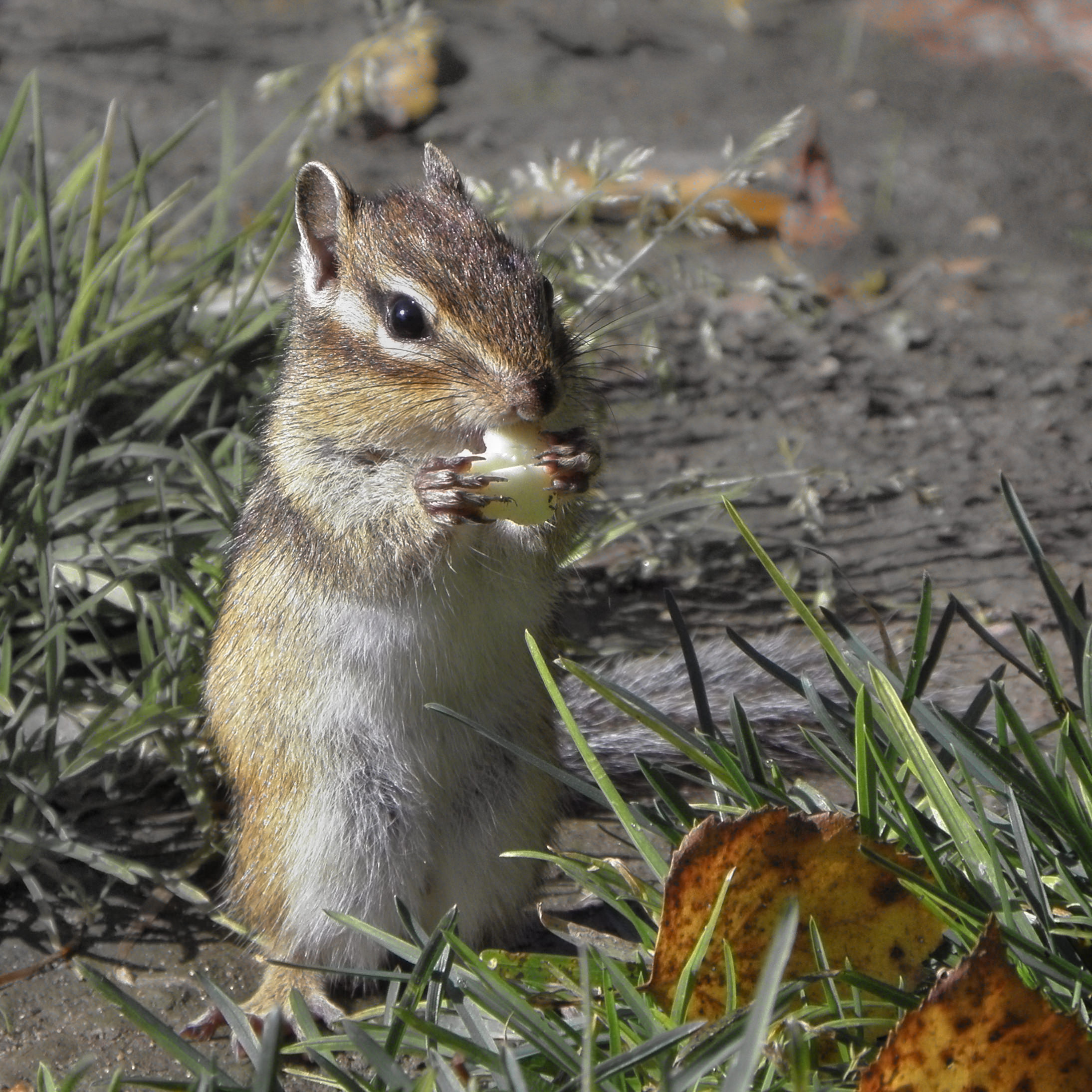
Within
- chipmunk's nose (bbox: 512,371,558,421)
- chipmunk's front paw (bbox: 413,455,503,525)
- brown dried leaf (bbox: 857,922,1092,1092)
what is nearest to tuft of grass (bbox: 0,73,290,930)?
chipmunk's front paw (bbox: 413,455,503,525)

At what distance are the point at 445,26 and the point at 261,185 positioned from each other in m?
1.95

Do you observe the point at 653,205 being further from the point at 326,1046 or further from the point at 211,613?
the point at 326,1046

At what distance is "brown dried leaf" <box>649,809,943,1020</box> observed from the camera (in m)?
1.77

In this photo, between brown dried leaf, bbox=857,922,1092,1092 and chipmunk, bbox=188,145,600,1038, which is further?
chipmunk, bbox=188,145,600,1038

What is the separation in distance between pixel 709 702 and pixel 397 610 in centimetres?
91

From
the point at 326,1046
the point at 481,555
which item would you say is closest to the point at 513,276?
the point at 481,555

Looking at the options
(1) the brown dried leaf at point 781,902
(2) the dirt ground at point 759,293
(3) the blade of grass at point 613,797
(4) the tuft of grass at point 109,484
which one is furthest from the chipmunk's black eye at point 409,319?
(2) the dirt ground at point 759,293

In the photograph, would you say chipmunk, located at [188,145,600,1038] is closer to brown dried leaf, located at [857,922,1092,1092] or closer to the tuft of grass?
the tuft of grass

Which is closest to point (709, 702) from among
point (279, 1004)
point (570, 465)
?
point (570, 465)

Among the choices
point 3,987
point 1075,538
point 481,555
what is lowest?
point 3,987

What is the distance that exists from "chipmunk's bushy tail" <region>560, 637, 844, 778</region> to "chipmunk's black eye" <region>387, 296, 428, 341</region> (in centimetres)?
87

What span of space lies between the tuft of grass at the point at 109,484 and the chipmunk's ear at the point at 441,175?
550 mm

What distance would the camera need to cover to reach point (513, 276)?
7.41 ft

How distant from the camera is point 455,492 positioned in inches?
86.4
